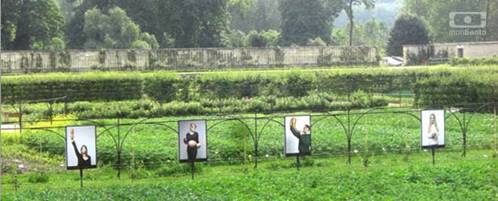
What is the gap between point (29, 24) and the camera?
42344mm

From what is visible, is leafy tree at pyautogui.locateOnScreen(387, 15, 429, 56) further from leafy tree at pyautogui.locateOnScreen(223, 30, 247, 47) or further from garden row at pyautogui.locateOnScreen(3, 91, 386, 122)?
garden row at pyautogui.locateOnScreen(3, 91, 386, 122)

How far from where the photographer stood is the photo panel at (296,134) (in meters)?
13.3

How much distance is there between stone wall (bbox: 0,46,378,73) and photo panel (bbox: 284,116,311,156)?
69.4 ft

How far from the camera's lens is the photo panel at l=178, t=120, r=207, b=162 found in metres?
12.5

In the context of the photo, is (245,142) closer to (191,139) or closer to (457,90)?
(191,139)

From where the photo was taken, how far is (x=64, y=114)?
928 inches

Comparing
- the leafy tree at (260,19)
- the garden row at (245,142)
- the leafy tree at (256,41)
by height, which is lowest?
the garden row at (245,142)

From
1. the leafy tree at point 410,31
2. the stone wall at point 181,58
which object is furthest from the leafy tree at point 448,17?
the stone wall at point 181,58

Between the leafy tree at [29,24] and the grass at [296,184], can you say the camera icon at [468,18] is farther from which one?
the grass at [296,184]

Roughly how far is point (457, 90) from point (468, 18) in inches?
1362

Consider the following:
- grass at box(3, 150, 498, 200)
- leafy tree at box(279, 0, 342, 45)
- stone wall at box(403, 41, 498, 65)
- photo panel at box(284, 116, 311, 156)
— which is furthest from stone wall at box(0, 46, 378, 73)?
photo panel at box(284, 116, 311, 156)

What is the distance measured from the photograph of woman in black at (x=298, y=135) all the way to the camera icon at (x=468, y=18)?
4243 centimetres

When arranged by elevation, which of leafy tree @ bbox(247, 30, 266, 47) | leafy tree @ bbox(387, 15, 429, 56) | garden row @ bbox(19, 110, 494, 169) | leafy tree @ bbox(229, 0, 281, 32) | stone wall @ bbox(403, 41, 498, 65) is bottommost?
garden row @ bbox(19, 110, 494, 169)

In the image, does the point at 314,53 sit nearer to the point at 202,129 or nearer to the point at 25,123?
the point at 25,123
